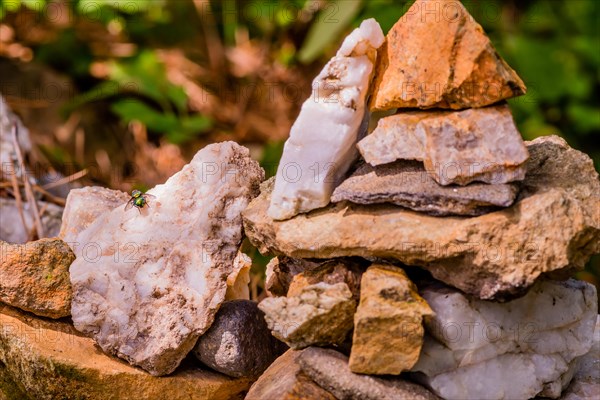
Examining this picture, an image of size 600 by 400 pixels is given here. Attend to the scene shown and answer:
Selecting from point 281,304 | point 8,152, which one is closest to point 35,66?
point 8,152

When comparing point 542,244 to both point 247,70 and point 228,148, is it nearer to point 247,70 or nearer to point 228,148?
point 228,148

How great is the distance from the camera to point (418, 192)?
197cm

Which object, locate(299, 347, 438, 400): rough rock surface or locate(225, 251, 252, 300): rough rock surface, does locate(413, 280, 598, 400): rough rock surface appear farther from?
locate(225, 251, 252, 300): rough rock surface

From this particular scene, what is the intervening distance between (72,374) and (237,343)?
0.51 meters

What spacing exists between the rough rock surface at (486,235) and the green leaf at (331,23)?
295 centimetres

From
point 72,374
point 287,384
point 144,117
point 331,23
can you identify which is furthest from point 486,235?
point 144,117

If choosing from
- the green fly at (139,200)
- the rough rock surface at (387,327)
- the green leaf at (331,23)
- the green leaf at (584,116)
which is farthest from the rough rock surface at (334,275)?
the green leaf at (584,116)

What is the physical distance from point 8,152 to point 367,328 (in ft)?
7.59

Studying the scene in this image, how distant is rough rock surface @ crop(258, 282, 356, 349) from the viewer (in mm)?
1955

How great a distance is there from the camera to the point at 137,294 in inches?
88.8

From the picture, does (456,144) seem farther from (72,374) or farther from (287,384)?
(72,374)

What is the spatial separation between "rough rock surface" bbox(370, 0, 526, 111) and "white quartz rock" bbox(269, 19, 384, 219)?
3.0 inches

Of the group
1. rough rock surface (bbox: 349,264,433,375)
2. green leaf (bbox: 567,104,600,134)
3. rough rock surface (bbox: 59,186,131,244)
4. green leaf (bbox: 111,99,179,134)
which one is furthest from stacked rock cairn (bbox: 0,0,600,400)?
green leaf (bbox: 567,104,600,134)

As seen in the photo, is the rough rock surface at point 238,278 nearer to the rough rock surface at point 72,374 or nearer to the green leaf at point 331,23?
the rough rock surface at point 72,374
